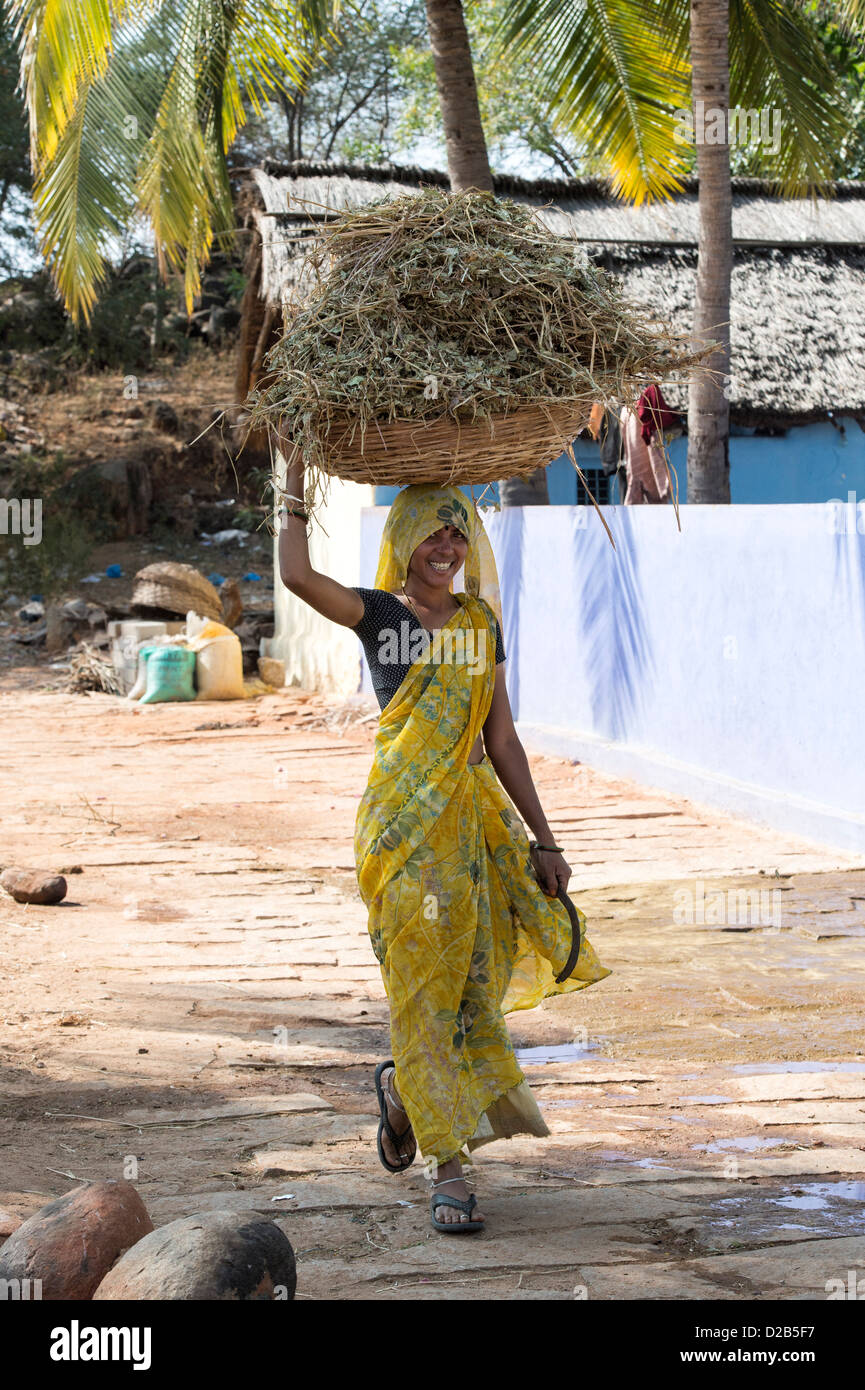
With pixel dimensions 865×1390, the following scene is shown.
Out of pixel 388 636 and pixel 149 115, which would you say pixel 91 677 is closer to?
pixel 149 115

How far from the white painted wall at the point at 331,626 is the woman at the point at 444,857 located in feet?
32.5

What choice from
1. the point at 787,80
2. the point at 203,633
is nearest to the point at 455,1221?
the point at 787,80

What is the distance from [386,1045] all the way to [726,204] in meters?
7.24

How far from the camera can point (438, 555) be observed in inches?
142

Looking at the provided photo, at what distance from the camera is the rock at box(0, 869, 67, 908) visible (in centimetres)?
652

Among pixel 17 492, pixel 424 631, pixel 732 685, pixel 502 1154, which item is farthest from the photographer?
pixel 17 492

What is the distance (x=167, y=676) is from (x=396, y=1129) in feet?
36.1

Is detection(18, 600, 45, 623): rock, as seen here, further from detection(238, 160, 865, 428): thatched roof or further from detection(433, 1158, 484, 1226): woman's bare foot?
detection(433, 1158, 484, 1226): woman's bare foot

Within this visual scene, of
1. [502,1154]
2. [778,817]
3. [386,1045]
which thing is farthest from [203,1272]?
[778,817]

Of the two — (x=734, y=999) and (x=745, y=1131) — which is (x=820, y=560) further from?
(x=745, y=1131)

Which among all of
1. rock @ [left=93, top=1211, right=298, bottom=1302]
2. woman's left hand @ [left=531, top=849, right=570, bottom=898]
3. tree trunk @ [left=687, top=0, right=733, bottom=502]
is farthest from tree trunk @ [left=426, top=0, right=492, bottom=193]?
rock @ [left=93, top=1211, right=298, bottom=1302]

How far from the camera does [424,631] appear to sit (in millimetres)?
3582

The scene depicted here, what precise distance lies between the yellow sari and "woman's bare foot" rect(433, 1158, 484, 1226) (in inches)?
1.9

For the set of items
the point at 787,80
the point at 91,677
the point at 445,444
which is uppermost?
the point at 787,80
